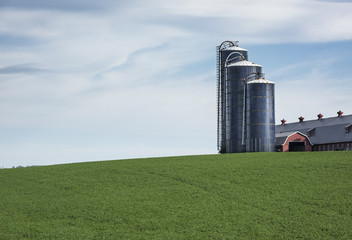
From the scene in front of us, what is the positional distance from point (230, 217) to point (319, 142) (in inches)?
2157

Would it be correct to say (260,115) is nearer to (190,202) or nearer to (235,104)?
(235,104)

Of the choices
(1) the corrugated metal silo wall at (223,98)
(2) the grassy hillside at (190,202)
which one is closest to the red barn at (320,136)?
(1) the corrugated metal silo wall at (223,98)

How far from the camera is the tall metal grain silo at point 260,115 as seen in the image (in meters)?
45.3

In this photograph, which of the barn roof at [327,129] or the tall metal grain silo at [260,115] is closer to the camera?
the tall metal grain silo at [260,115]

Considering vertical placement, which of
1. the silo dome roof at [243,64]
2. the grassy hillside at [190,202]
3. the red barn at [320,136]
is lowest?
the grassy hillside at [190,202]

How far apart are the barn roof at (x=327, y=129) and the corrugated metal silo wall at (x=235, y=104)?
1398 centimetres

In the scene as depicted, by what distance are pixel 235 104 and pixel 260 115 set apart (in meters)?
4.60

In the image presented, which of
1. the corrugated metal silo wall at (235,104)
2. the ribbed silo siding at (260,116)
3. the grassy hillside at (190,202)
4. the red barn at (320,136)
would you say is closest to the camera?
the grassy hillside at (190,202)

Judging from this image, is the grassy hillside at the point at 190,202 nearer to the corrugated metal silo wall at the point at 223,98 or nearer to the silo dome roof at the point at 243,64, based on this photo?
the silo dome roof at the point at 243,64

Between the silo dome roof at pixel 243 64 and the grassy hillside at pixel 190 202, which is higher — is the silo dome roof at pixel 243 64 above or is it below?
above

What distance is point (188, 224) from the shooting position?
16.2m

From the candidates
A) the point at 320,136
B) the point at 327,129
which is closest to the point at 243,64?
the point at 327,129

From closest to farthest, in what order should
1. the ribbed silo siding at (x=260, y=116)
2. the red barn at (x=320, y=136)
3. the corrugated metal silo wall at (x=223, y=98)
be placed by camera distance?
the ribbed silo siding at (x=260, y=116), the corrugated metal silo wall at (x=223, y=98), the red barn at (x=320, y=136)

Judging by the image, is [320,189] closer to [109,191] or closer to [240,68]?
[109,191]
